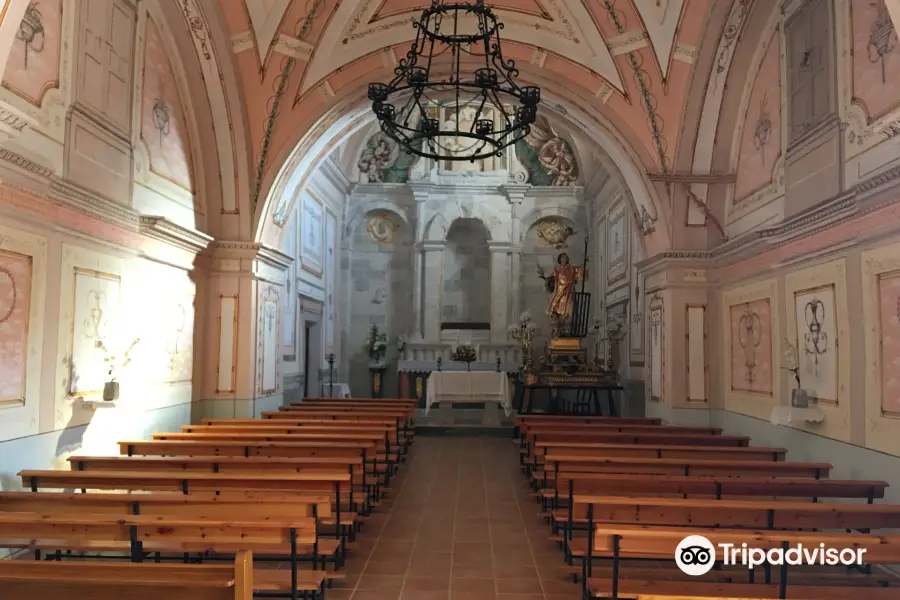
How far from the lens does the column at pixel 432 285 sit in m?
16.5

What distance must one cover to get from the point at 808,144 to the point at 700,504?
16.4ft

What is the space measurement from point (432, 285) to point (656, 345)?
7.36 m

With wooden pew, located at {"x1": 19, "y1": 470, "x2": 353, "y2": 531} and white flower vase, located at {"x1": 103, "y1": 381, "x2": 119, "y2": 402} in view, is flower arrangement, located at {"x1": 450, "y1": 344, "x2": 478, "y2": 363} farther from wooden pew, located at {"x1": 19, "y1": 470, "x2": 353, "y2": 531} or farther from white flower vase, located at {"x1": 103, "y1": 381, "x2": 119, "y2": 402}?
wooden pew, located at {"x1": 19, "y1": 470, "x2": 353, "y2": 531}

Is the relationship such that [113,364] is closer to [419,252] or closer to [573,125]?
[573,125]

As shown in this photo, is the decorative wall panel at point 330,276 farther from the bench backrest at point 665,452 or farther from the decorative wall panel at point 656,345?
the bench backrest at point 665,452

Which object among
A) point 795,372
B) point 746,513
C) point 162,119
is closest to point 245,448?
point 746,513

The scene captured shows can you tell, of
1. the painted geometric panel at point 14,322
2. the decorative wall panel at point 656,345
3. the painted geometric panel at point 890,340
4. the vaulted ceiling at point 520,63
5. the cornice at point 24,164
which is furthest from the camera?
the decorative wall panel at point 656,345

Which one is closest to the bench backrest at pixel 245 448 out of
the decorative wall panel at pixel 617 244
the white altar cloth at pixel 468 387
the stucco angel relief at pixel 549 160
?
the white altar cloth at pixel 468 387

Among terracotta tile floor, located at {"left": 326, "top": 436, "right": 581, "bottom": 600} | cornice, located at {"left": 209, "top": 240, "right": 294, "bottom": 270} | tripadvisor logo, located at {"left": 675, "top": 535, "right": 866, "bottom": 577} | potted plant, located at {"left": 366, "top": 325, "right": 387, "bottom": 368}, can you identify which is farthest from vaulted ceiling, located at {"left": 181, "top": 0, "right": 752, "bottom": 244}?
tripadvisor logo, located at {"left": 675, "top": 535, "right": 866, "bottom": 577}

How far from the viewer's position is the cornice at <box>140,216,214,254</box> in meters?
7.77

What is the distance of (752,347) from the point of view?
8445 millimetres

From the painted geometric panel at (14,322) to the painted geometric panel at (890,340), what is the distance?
7315 millimetres

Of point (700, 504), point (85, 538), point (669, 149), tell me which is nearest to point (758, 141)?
point (669, 149)

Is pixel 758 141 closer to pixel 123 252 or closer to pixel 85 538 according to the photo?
pixel 123 252
